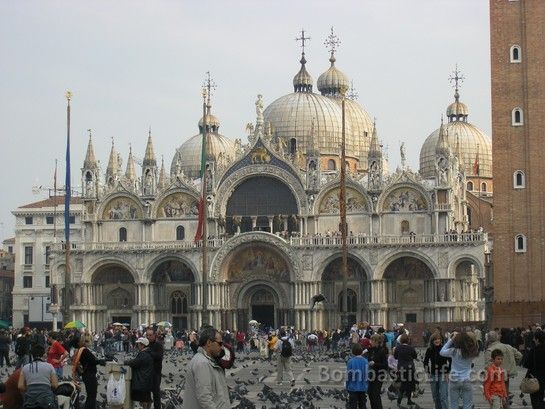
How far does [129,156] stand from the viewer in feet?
274

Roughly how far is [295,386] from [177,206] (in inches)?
1795

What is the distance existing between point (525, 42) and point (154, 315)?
30073 millimetres

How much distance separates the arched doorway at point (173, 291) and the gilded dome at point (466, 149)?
25478 millimetres

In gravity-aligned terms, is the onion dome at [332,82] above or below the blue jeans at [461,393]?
above

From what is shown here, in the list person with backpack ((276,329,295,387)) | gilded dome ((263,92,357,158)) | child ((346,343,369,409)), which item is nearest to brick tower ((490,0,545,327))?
person with backpack ((276,329,295,387))

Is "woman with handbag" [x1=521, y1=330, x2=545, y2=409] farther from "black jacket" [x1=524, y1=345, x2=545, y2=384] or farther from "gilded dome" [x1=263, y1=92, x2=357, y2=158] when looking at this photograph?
"gilded dome" [x1=263, y1=92, x2=357, y2=158]

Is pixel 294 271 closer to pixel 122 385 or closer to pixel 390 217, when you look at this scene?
pixel 390 217

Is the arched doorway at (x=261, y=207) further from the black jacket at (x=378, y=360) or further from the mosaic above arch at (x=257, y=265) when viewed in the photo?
the black jacket at (x=378, y=360)

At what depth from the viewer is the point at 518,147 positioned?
184 ft

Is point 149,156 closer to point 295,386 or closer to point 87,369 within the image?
point 295,386

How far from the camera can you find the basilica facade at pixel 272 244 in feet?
237

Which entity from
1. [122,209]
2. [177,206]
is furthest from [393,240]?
[122,209]

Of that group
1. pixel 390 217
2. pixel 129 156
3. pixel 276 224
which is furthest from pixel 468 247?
pixel 129 156

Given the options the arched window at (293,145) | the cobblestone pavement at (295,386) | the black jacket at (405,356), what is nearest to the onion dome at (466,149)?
the arched window at (293,145)
